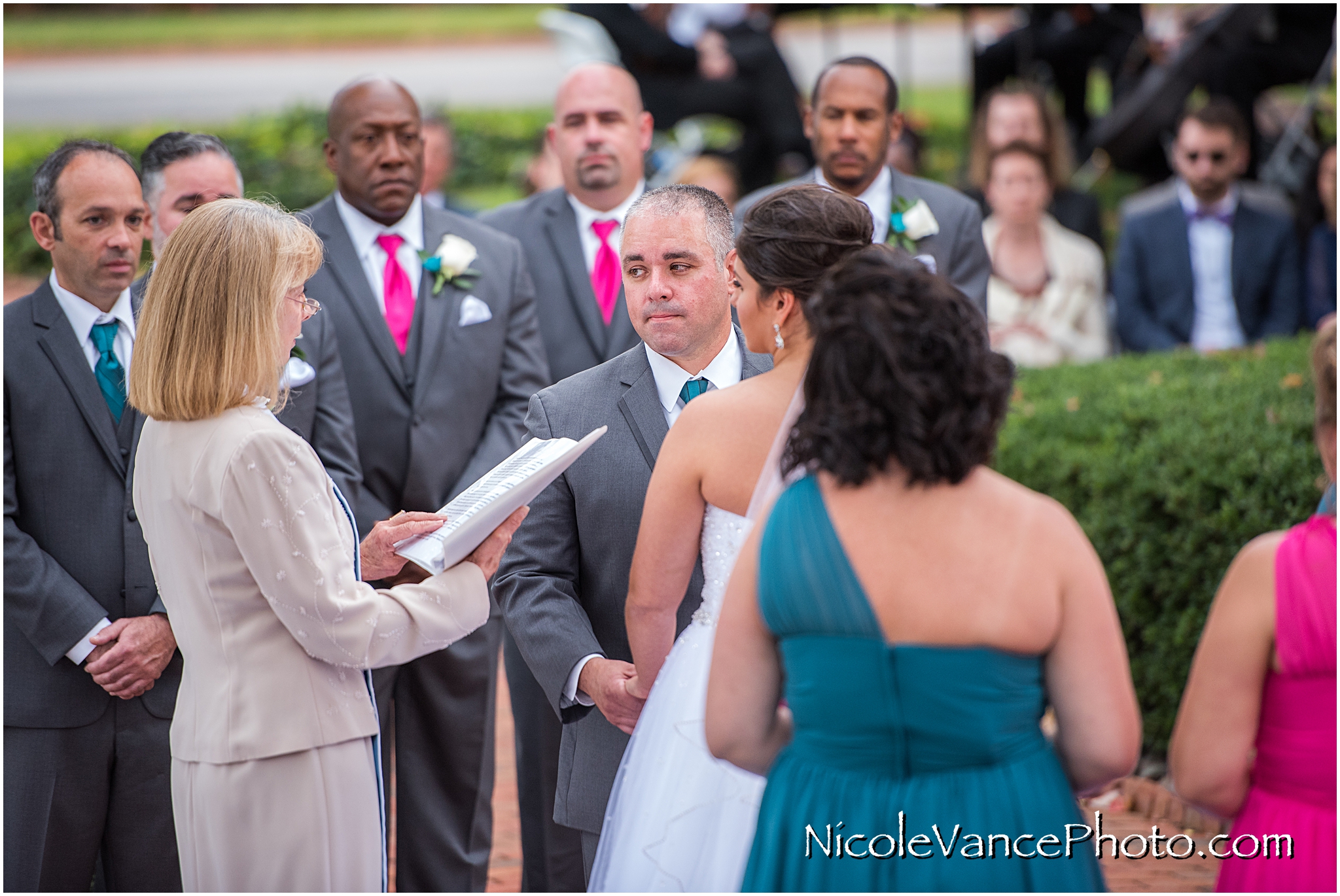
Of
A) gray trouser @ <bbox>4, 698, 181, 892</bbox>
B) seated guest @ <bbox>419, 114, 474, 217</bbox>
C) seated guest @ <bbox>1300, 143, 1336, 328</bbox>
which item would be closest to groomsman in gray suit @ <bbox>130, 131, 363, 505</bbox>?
gray trouser @ <bbox>4, 698, 181, 892</bbox>

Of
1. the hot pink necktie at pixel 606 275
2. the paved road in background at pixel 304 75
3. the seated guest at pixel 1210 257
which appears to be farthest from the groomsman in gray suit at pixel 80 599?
the paved road in background at pixel 304 75

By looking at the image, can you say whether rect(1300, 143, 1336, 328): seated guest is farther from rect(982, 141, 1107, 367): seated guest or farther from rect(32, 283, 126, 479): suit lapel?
rect(32, 283, 126, 479): suit lapel

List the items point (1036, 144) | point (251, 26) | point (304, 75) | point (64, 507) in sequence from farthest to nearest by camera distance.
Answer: point (251, 26)
point (304, 75)
point (1036, 144)
point (64, 507)

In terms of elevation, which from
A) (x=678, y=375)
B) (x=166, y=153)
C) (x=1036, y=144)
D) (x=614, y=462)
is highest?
(x=1036, y=144)

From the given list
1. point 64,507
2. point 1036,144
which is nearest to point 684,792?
point 64,507

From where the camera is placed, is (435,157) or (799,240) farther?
(435,157)

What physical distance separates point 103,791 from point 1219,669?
123 inches

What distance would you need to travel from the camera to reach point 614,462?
361 cm

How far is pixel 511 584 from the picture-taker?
3.66m

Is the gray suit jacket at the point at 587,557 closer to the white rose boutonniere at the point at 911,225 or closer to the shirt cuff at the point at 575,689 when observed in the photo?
the shirt cuff at the point at 575,689

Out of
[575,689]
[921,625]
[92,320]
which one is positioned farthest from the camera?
[92,320]

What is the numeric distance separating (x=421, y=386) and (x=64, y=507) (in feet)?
4.36

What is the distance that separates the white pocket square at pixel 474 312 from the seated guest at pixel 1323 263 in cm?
542

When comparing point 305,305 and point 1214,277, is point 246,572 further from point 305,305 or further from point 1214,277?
point 1214,277
